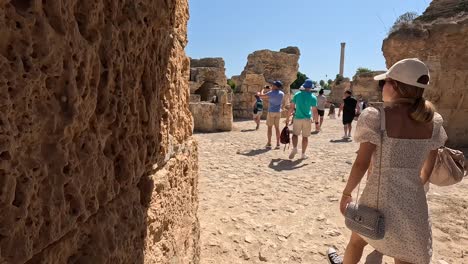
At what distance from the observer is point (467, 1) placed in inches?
348

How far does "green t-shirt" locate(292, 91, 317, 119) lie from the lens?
729 cm

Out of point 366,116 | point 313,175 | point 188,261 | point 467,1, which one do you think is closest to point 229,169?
point 313,175

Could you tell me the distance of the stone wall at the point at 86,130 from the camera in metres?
0.95

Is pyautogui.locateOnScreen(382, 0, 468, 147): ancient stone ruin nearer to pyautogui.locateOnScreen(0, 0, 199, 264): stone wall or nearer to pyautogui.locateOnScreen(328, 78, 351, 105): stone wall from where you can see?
pyautogui.locateOnScreen(0, 0, 199, 264): stone wall

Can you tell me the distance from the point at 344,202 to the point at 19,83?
2063mm

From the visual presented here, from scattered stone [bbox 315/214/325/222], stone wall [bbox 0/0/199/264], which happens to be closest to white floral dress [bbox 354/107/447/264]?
stone wall [bbox 0/0/199/264]

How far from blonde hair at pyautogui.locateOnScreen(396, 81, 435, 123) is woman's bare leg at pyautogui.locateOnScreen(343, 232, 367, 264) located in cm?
94

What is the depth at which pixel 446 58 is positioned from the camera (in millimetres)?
8148

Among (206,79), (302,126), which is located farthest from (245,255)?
(206,79)

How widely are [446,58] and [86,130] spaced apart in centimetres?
902

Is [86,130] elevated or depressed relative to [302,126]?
elevated

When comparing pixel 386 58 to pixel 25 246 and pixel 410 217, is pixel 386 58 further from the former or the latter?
pixel 25 246

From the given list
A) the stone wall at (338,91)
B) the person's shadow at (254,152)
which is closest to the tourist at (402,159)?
the person's shadow at (254,152)

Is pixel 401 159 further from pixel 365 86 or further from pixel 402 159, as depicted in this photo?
pixel 365 86
